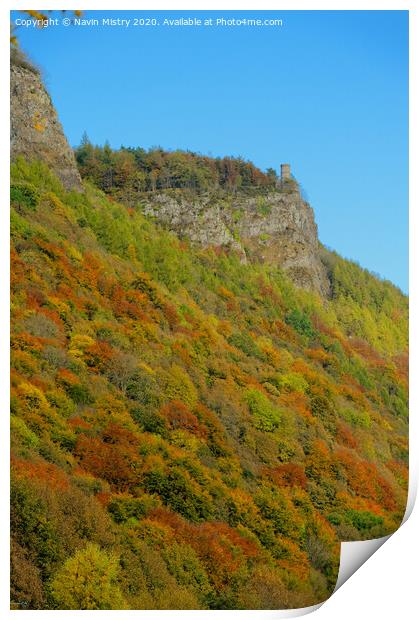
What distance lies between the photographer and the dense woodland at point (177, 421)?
10086 millimetres

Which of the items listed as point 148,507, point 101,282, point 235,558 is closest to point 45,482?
point 148,507

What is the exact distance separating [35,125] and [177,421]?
8.45 m

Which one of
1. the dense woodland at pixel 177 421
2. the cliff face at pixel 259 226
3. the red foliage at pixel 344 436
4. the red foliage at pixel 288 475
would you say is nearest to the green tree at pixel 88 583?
the dense woodland at pixel 177 421

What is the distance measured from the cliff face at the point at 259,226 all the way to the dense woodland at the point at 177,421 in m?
1.10

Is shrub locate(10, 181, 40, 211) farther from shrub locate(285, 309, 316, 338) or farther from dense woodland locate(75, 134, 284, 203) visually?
shrub locate(285, 309, 316, 338)

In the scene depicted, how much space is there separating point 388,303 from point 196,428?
10.4 m

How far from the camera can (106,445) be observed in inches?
456

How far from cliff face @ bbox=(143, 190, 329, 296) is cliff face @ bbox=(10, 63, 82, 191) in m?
3.88

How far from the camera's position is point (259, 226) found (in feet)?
79.8

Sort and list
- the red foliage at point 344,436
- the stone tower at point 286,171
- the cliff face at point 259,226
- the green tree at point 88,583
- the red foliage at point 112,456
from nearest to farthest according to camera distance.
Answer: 1. the green tree at point 88,583
2. the red foliage at point 112,456
3. the red foliage at point 344,436
4. the stone tower at point 286,171
5. the cliff face at point 259,226

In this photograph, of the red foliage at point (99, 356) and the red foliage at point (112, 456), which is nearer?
the red foliage at point (112, 456)

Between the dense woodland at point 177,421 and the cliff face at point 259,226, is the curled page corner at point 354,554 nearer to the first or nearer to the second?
the dense woodland at point 177,421

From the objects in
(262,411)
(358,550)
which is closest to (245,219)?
(262,411)
